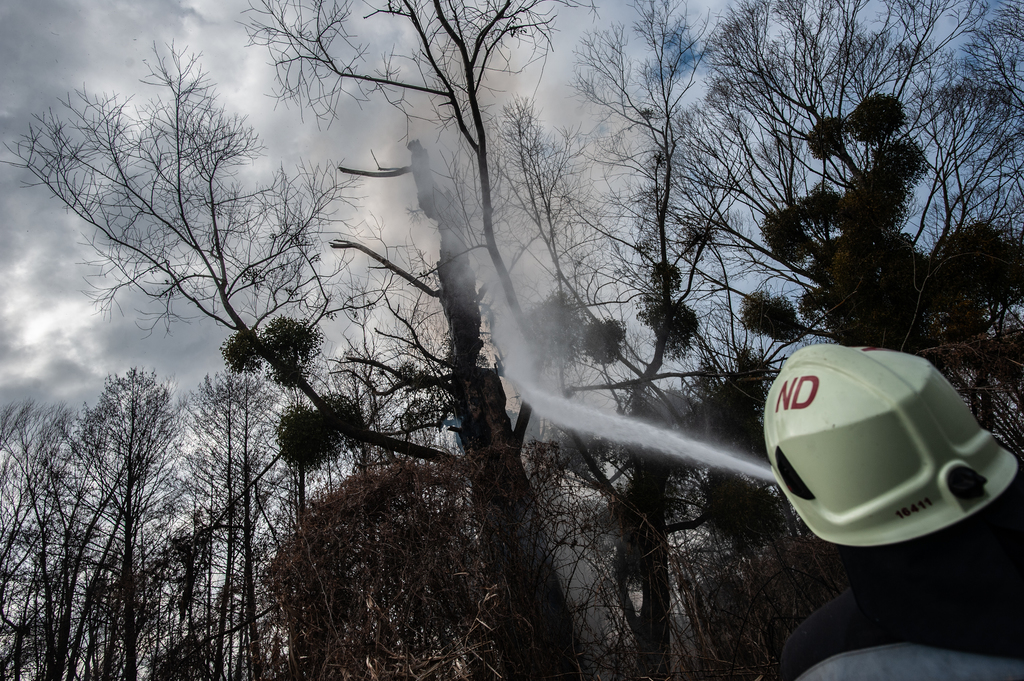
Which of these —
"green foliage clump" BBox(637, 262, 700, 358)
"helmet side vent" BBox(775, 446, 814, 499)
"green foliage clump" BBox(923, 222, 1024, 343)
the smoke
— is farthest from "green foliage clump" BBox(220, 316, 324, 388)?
"green foliage clump" BBox(923, 222, 1024, 343)

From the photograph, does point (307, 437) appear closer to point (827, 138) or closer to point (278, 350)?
point (278, 350)

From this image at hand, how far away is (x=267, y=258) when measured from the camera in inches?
350

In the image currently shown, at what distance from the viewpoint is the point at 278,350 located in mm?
8320

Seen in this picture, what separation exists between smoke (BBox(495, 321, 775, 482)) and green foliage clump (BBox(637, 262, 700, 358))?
2045 mm

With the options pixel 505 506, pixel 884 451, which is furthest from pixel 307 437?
pixel 884 451

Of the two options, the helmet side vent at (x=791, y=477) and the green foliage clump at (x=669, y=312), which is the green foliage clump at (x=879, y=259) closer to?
the green foliage clump at (x=669, y=312)

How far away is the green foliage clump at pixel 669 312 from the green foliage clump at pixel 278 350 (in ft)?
20.2

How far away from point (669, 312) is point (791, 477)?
798 centimetres

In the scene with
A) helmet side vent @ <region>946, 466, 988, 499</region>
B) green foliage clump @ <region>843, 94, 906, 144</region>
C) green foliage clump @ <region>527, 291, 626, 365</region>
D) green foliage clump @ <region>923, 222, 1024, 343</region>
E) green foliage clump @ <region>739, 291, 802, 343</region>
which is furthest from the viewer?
green foliage clump @ <region>527, 291, 626, 365</region>

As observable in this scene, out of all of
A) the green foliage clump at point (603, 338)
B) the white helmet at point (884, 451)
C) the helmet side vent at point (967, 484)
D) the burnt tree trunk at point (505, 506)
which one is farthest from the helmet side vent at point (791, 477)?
the green foliage clump at point (603, 338)

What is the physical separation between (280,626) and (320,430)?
13.6 ft

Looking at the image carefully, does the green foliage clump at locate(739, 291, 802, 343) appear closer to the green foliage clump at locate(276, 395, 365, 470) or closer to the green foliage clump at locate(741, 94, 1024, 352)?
the green foliage clump at locate(741, 94, 1024, 352)

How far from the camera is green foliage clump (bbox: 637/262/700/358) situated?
911cm

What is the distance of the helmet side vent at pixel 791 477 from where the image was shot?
5.74 feet
